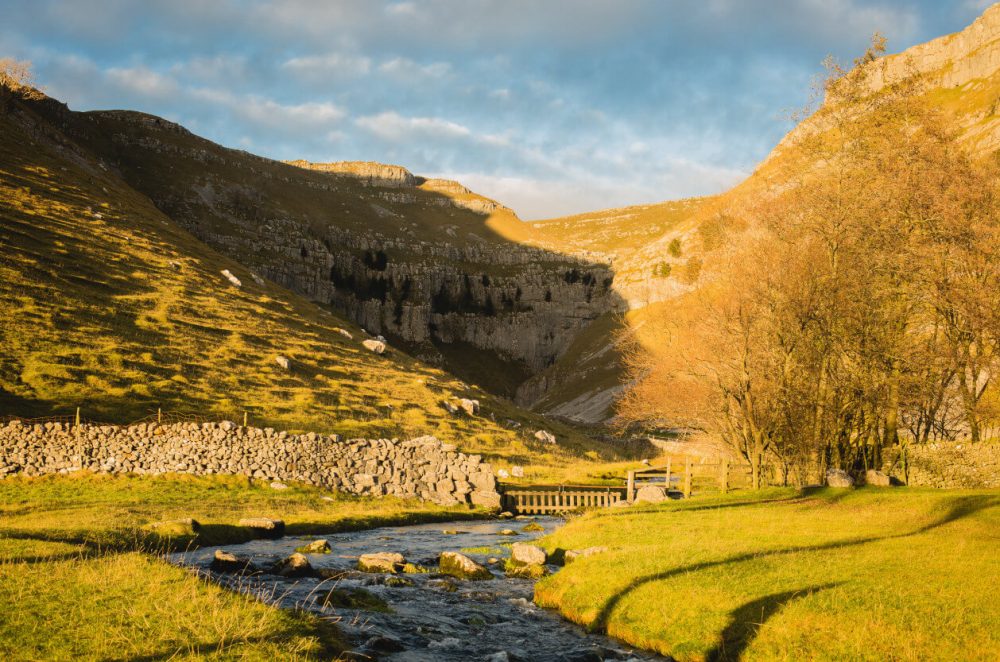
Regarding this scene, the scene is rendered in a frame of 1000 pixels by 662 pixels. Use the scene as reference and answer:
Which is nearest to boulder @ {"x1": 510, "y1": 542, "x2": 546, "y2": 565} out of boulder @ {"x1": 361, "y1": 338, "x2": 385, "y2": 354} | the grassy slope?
the grassy slope

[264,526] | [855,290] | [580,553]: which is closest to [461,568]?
[580,553]

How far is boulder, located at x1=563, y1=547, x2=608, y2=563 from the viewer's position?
21.2 m

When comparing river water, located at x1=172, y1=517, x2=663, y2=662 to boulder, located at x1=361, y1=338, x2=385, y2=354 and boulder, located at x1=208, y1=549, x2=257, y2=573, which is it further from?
boulder, located at x1=361, y1=338, x2=385, y2=354

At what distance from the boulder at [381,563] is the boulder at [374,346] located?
64.5 m

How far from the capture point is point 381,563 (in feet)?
79.8

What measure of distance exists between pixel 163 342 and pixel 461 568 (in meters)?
48.6

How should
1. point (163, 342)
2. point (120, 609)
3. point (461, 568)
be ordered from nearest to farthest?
1. point (120, 609)
2. point (461, 568)
3. point (163, 342)

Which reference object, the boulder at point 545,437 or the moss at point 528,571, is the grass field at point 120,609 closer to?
the moss at point 528,571

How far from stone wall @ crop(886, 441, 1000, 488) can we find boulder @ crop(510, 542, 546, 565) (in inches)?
874

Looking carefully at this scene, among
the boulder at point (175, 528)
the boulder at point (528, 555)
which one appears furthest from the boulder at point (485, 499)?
the boulder at point (175, 528)

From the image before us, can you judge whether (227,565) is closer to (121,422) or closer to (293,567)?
(293,567)

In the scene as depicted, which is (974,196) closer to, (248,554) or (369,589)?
(369,589)

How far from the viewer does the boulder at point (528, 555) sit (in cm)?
2445

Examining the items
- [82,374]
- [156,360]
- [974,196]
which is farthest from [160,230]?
[974,196]
